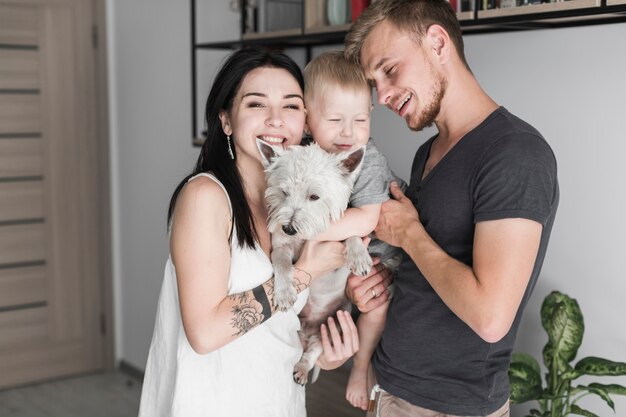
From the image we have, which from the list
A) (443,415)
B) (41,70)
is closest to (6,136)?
(41,70)

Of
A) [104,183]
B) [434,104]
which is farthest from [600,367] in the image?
[104,183]

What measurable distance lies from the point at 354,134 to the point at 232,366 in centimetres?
68

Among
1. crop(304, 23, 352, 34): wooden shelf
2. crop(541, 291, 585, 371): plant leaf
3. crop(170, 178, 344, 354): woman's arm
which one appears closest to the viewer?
crop(170, 178, 344, 354): woman's arm

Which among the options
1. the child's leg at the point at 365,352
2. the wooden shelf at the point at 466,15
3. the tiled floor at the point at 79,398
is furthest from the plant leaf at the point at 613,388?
the tiled floor at the point at 79,398

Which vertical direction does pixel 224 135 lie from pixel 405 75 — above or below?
below

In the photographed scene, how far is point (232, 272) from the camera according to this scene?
5.76ft

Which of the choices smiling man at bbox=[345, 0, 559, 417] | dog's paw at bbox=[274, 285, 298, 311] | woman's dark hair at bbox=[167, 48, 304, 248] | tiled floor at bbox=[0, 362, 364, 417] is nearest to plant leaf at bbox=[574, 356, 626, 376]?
smiling man at bbox=[345, 0, 559, 417]

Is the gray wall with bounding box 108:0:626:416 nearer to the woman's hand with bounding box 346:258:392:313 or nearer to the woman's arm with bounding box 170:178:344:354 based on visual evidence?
the woman's hand with bounding box 346:258:392:313

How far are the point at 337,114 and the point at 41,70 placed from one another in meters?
3.08

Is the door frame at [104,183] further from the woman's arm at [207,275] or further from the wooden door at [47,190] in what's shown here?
the woman's arm at [207,275]

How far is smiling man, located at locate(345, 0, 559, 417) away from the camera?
1.50m

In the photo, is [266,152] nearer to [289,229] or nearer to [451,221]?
[289,229]

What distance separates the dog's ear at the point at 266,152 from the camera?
1.78 metres

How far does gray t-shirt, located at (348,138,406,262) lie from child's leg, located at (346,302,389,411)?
150mm
